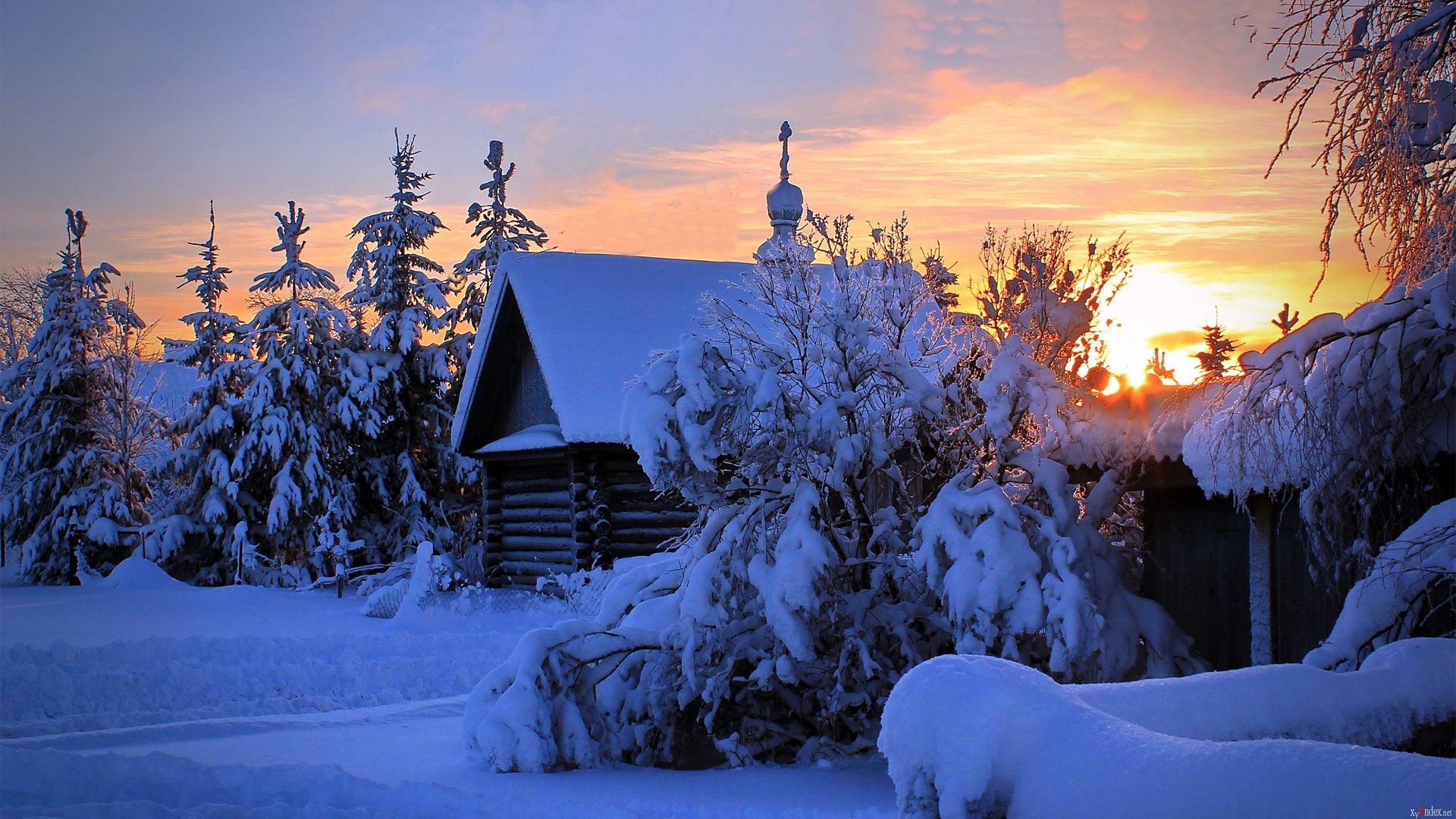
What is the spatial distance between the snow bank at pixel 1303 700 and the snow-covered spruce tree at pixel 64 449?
27.4 metres

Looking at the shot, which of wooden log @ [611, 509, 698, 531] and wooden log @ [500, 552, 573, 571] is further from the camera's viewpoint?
wooden log @ [500, 552, 573, 571]

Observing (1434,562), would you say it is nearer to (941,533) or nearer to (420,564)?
(941,533)

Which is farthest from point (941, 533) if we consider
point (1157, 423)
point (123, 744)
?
point (123, 744)

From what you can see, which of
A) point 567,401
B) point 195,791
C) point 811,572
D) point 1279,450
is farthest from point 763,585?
point 567,401

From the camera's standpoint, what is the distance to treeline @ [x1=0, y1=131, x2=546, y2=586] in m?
25.7

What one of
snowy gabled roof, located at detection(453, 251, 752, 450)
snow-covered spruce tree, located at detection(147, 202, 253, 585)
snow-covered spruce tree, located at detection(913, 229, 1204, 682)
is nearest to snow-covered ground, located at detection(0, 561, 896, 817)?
snow-covered spruce tree, located at detection(913, 229, 1204, 682)

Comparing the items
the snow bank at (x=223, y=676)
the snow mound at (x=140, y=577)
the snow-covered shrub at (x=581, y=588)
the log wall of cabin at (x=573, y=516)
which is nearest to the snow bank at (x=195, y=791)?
the snow bank at (x=223, y=676)

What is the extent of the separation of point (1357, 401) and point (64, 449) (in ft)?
95.3

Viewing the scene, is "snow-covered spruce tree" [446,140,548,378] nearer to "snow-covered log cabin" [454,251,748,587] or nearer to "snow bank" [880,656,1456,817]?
"snow-covered log cabin" [454,251,748,587]

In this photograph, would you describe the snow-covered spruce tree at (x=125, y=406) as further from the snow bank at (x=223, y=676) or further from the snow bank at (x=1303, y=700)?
the snow bank at (x=1303, y=700)

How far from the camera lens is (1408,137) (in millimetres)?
7082

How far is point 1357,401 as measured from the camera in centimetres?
671

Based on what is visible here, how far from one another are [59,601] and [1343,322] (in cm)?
2077

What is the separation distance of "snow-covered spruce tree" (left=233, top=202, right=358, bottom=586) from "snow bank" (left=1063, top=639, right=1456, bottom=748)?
853 inches
